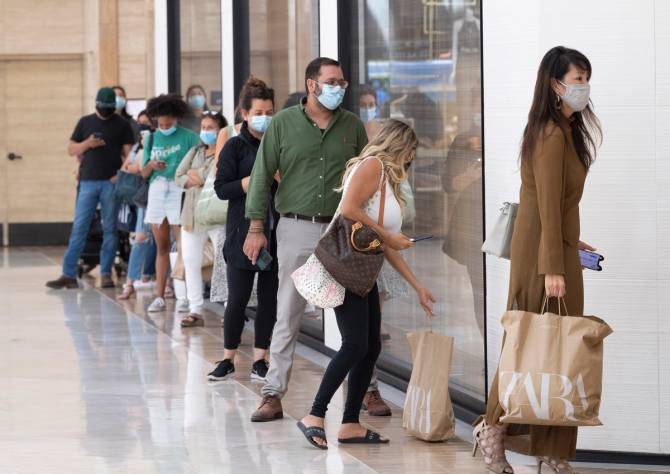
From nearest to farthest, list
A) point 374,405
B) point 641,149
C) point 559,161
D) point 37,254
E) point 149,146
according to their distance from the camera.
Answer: point 559,161, point 641,149, point 374,405, point 149,146, point 37,254

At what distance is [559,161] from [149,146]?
701 cm

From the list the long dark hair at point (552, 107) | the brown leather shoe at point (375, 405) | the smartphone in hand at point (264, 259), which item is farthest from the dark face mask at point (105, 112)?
the long dark hair at point (552, 107)

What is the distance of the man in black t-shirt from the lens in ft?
45.8

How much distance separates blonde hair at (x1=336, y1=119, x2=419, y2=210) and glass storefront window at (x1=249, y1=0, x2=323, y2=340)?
3.50 m

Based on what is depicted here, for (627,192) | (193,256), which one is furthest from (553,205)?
(193,256)

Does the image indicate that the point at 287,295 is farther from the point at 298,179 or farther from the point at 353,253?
the point at 353,253

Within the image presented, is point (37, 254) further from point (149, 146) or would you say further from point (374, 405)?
point (374, 405)

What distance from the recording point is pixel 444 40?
24.1 ft

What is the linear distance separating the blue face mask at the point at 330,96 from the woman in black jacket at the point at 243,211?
1.09 m

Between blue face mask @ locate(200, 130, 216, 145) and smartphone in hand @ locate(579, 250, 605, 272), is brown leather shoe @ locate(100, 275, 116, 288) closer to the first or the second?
blue face mask @ locate(200, 130, 216, 145)

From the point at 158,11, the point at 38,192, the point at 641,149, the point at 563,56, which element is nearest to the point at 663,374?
the point at 641,149

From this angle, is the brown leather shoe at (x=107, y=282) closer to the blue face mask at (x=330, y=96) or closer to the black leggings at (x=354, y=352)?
the blue face mask at (x=330, y=96)

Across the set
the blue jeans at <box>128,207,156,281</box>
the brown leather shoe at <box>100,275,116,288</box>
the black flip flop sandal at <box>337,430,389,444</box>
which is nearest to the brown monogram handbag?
the black flip flop sandal at <box>337,430,389,444</box>

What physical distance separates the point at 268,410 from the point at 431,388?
106cm
